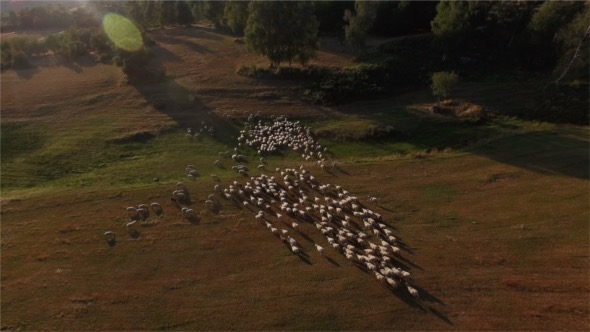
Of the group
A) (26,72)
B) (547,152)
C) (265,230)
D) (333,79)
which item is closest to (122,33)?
(26,72)

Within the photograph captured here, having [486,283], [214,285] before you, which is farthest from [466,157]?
[214,285]

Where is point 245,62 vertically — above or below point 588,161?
above

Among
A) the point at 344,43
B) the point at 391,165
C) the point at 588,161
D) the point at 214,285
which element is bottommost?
the point at 214,285

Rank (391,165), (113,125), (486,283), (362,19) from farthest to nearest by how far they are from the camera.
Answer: (362,19) → (113,125) → (391,165) → (486,283)

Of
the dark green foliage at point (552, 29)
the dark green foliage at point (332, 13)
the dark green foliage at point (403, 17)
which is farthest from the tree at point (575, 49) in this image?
the dark green foliage at point (332, 13)

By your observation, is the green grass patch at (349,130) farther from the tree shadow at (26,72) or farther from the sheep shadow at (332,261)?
the tree shadow at (26,72)

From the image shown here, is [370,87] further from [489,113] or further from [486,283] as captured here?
[486,283]

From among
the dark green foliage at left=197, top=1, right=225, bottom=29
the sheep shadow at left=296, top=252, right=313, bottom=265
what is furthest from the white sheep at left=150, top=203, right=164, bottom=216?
the dark green foliage at left=197, top=1, right=225, bottom=29
